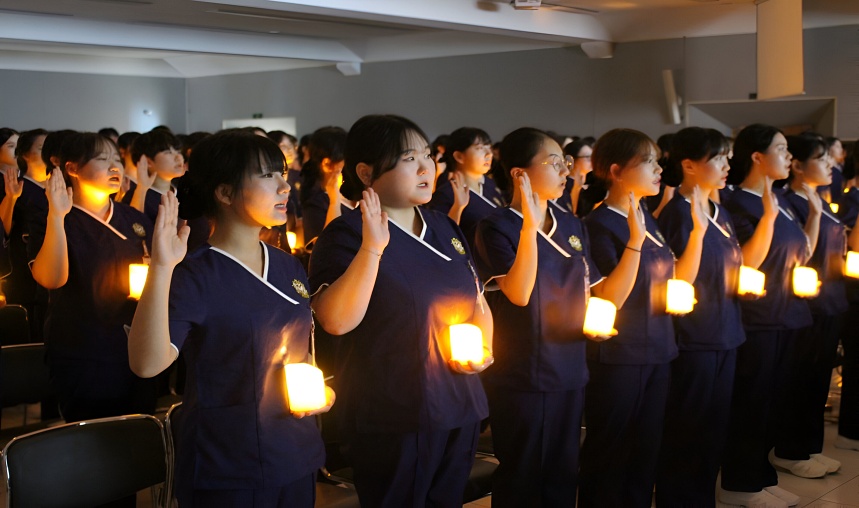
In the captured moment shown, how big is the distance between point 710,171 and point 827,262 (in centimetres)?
111

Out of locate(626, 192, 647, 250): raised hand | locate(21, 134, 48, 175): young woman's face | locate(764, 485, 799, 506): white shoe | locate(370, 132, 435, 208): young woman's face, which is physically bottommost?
locate(764, 485, 799, 506): white shoe

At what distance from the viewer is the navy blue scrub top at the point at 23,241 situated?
4.64 metres

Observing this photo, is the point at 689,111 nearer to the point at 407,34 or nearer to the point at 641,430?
the point at 407,34

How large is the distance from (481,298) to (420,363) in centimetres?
26

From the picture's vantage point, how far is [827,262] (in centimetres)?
404

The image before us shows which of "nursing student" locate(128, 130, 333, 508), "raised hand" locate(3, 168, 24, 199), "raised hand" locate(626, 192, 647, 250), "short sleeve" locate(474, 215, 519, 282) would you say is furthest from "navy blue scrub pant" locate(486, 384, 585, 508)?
"raised hand" locate(3, 168, 24, 199)

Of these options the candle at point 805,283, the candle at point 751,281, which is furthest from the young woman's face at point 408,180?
the candle at point 805,283

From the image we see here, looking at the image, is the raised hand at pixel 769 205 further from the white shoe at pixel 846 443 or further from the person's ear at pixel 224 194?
the person's ear at pixel 224 194

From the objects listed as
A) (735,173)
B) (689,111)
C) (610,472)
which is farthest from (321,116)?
(610,472)

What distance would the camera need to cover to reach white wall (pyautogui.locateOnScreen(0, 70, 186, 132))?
41.4 ft

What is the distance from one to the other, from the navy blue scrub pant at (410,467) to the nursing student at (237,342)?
0.22m

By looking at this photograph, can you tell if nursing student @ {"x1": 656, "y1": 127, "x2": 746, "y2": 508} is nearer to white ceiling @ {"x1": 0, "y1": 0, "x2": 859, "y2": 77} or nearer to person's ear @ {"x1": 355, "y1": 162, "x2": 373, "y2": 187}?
person's ear @ {"x1": 355, "y1": 162, "x2": 373, "y2": 187}

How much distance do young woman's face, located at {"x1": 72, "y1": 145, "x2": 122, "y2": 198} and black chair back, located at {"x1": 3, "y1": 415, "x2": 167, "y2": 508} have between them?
1243mm

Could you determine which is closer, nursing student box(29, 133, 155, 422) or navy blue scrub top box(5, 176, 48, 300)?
nursing student box(29, 133, 155, 422)
